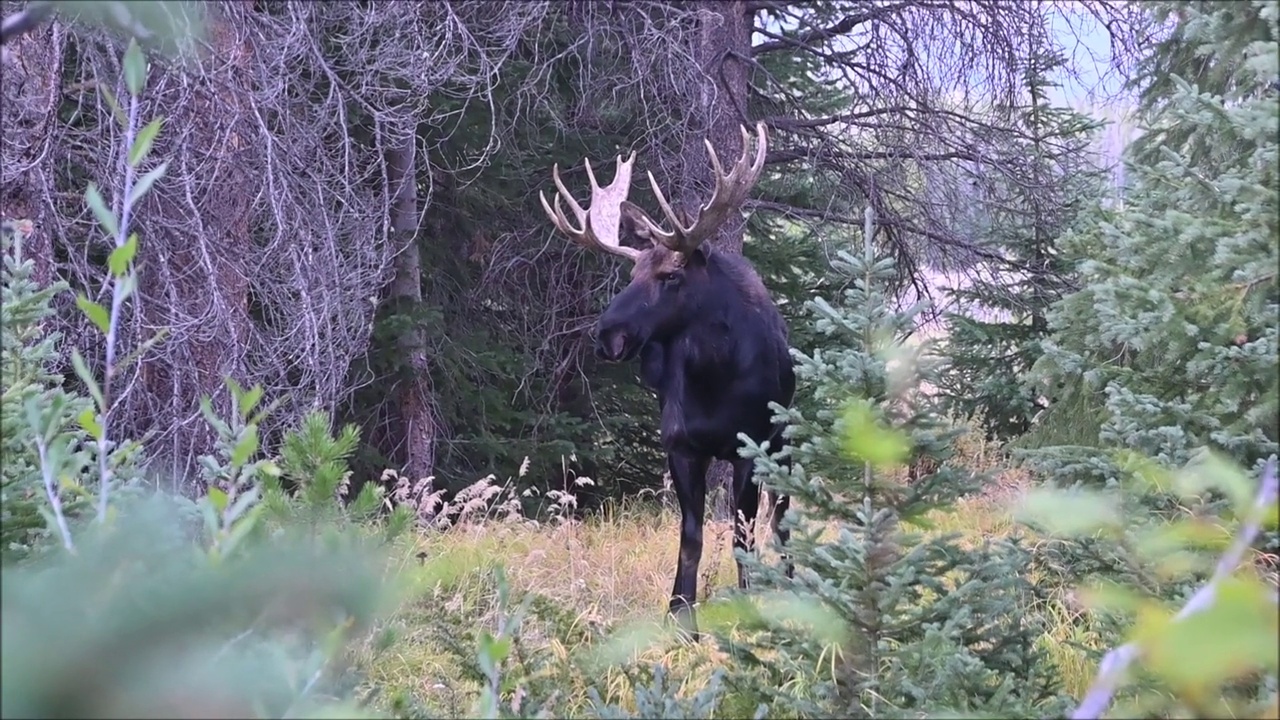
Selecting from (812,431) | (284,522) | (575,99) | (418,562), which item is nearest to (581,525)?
(418,562)

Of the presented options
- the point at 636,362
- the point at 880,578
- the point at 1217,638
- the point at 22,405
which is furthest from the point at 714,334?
the point at 636,362

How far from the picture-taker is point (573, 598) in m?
5.16

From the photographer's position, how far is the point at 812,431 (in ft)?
10.8

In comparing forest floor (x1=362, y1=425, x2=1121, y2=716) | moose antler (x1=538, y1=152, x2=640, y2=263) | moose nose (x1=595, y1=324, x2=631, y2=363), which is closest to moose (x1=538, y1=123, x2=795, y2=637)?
moose nose (x1=595, y1=324, x2=631, y2=363)

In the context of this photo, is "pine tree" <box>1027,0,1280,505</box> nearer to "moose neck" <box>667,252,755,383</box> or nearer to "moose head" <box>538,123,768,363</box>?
"moose neck" <box>667,252,755,383</box>

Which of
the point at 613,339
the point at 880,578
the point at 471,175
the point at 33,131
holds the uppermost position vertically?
the point at 471,175

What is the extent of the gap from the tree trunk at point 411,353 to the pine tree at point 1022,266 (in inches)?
169

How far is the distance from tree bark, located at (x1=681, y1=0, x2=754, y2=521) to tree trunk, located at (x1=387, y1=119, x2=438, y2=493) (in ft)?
7.50

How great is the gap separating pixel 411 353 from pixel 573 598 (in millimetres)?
4609

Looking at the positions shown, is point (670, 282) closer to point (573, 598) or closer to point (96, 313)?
A: point (573, 598)

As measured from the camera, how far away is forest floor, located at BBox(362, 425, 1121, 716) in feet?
12.3

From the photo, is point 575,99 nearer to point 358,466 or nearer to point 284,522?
point 358,466

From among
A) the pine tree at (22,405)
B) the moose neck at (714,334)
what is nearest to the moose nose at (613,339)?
the moose neck at (714,334)

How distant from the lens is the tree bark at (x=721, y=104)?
848 centimetres
